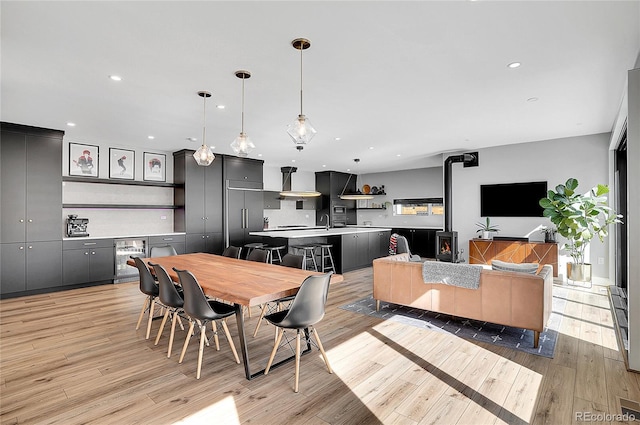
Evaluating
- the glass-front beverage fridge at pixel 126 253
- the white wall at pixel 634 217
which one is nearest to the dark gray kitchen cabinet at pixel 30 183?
the glass-front beverage fridge at pixel 126 253

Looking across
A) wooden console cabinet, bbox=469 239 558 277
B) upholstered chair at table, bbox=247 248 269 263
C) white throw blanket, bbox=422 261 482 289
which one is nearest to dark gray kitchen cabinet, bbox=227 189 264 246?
upholstered chair at table, bbox=247 248 269 263

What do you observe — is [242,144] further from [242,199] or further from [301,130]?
[242,199]

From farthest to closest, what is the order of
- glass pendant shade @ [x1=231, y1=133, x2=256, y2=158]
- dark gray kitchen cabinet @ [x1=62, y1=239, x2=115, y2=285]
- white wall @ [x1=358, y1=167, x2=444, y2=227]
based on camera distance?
white wall @ [x1=358, y1=167, x2=444, y2=227]
dark gray kitchen cabinet @ [x1=62, y1=239, x2=115, y2=285]
glass pendant shade @ [x1=231, y1=133, x2=256, y2=158]

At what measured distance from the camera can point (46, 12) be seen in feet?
7.34

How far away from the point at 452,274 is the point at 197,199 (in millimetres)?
5479

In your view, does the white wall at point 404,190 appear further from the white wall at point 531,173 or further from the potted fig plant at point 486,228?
the potted fig plant at point 486,228

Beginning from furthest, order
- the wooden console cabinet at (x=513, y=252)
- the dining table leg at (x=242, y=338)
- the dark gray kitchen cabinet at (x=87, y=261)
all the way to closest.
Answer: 1. the wooden console cabinet at (x=513, y=252)
2. the dark gray kitchen cabinet at (x=87, y=261)
3. the dining table leg at (x=242, y=338)

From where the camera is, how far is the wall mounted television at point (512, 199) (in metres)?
6.42

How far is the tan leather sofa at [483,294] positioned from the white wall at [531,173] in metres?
3.25

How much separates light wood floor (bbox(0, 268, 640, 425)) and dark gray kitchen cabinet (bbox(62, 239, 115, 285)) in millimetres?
1909

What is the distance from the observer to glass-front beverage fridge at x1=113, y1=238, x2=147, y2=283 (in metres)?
6.05

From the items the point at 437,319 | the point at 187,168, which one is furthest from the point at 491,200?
the point at 187,168

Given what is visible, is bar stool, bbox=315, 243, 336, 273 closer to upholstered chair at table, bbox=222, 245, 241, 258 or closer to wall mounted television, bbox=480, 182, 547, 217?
upholstered chair at table, bbox=222, 245, 241, 258

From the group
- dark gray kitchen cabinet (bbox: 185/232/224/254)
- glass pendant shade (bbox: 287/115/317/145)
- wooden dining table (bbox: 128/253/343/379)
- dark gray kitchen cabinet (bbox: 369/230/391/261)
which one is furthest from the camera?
dark gray kitchen cabinet (bbox: 369/230/391/261)
